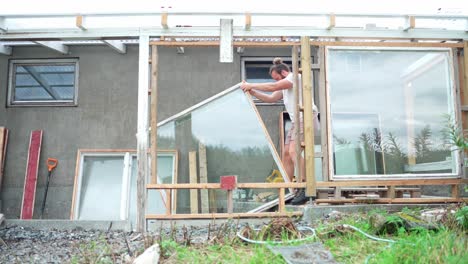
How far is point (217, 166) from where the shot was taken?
5.39m

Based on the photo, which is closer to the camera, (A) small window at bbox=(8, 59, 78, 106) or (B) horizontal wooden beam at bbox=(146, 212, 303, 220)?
(B) horizontal wooden beam at bbox=(146, 212, 303, 220)

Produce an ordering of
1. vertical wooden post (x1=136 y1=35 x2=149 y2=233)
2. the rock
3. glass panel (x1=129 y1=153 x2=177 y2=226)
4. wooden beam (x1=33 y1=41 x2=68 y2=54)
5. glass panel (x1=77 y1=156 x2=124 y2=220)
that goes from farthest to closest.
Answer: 1. glass panel (x1=77 y1=156 x2=124 y2=220)
2. wooden beam (x1=33 y1=41 x2=68 y2=54)
3. glass panel (x1=129 y1=153 x2=177 y2=226)
4. vertical wooden post (x1=136 y1=35 x2=149 y2=233)
5. the rock

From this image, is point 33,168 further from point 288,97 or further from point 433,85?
point 433,85

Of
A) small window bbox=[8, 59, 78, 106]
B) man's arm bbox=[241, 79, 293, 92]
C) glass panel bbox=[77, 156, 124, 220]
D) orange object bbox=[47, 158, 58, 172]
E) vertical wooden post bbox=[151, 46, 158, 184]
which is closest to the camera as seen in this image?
vertical wooden post bbox=[151, 46, 158, 184]

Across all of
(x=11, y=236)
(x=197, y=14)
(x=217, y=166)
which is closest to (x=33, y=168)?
(x=11, y=236)

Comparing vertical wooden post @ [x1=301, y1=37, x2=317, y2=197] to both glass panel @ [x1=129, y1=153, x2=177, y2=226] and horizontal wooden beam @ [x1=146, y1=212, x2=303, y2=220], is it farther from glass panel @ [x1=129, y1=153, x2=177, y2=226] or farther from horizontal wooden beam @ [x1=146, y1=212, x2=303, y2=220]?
glass panel @ [x1=129, y1=153, x2=177, y2=226]

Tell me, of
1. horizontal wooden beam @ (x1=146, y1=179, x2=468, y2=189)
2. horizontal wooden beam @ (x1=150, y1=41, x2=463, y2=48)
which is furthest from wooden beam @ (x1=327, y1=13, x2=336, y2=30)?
horizontal wooden beam @ (x1=146, y1=179, x2=468, y2=189)

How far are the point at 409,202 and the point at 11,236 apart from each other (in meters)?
4.85

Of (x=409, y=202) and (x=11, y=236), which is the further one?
(x=11, y=236)

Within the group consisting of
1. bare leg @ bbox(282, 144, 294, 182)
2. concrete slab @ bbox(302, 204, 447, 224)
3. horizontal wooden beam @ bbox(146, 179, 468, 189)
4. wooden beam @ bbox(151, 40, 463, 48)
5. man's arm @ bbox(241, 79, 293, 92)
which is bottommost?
concrete slab @ bbox(302, 204, 447, 224)

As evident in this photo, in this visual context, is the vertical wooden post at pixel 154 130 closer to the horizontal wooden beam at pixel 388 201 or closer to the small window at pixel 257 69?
the horizontal wooden beam at pixel 388 201

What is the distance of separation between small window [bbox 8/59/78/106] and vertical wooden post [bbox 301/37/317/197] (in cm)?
458

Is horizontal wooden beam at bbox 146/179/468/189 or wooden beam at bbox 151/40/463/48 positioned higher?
wooden beam at bbox 151/40/463/48

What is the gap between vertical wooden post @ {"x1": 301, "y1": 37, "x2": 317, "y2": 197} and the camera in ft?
15.4
